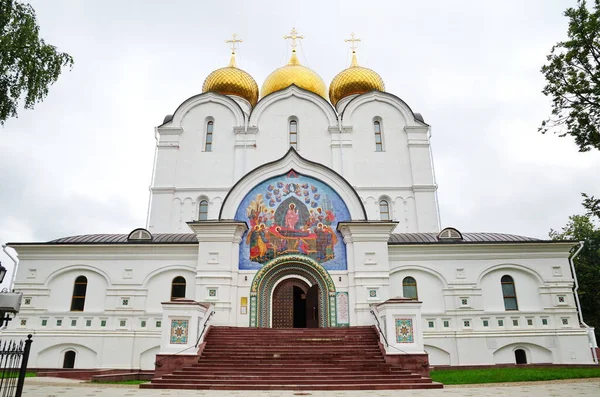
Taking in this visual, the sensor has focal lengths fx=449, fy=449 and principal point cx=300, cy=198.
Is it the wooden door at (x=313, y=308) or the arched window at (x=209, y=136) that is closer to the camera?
the wooden door at (x=313, y=308)

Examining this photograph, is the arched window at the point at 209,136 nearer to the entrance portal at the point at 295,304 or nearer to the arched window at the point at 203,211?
the arched window at the point at 203,211

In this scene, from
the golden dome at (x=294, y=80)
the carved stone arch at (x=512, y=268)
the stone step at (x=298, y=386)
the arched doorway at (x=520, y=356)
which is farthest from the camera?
the golden dome at (x=294, y=80)

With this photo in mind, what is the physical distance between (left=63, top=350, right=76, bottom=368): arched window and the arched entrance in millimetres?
6918

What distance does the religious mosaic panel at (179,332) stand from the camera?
41.5 feet

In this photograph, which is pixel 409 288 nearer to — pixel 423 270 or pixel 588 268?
pixel 423 270

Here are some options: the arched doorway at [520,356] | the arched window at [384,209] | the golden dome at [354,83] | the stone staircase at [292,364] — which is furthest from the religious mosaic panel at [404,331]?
the golden dome at [354,83]

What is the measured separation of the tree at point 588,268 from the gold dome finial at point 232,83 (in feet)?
69.4

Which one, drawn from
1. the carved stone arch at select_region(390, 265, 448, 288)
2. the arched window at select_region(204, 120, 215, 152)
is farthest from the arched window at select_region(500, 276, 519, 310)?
the arched window at select_region(204, 120, 215, 152)

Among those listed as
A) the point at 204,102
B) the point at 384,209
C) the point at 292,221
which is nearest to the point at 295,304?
the point at 292,221

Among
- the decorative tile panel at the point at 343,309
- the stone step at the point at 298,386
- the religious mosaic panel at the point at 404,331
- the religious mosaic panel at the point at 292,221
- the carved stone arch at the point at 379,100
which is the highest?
the carved stone arch at the point at 379,100

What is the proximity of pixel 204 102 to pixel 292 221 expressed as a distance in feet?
33.3

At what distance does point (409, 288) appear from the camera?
56.8 ft

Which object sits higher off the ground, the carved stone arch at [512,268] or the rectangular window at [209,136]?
the rectangular window at [209,136]

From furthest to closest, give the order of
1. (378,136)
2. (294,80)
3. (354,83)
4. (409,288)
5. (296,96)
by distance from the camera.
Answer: (354,83), (294,80), (296,96), (378,136), (409,288)
